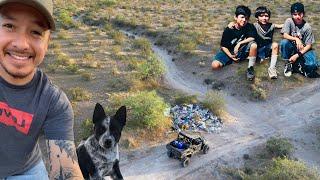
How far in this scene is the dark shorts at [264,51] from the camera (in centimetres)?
1750

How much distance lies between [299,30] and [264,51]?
1.83 m

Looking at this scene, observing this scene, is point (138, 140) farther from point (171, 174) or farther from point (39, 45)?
point (39, 45)

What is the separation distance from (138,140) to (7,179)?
926 centimetres

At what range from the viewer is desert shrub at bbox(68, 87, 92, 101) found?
1496cm

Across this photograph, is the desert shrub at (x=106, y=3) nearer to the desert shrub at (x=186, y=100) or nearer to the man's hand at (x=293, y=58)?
the man's hand at (x=293, y=58)

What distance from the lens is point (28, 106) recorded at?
3193mm

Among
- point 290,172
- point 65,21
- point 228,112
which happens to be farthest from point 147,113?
point 65,21

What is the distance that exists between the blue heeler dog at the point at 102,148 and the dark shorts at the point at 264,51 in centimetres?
1030

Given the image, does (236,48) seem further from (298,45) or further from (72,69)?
Result: (72,69)

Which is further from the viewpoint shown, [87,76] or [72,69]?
[72,69]

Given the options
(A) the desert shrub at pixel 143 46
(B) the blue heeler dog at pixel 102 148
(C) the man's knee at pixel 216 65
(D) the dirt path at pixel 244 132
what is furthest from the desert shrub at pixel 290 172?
(A) the desert shrub at pixel 143 46

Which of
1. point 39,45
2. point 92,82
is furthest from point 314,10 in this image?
point 39,45

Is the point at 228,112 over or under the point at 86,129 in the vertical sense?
under

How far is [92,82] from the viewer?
57.2 ft
